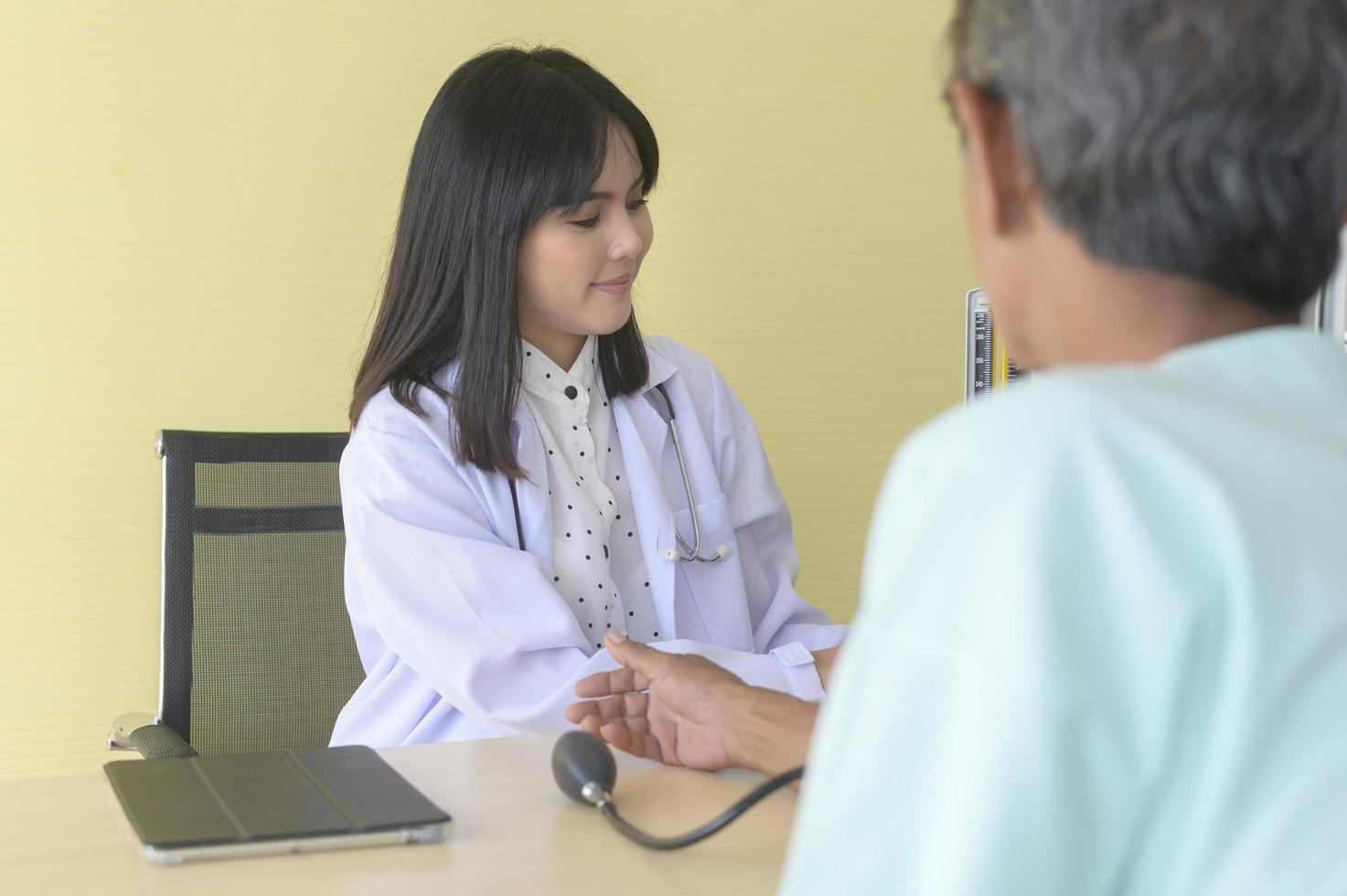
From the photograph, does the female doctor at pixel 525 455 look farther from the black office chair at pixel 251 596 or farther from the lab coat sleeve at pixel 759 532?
the black office chair at pixel 251 596

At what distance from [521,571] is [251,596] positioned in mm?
575

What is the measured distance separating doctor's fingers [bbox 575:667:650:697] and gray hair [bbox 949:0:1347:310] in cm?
85

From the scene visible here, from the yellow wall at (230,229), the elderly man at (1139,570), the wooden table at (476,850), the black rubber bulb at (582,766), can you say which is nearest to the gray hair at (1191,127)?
the elderly man at (1139,570)

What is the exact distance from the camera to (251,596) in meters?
1.88

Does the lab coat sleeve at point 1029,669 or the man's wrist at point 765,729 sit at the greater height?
the lab coat sleeve at point 1029,669

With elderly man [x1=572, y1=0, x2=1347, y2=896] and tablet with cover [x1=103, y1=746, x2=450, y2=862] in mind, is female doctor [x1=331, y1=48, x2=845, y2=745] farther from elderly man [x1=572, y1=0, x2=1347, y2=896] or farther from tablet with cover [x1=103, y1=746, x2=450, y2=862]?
elderly man [x1=572, y1=0, x2=1347, y2=896]

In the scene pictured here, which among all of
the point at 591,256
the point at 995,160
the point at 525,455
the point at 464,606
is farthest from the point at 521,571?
the point at 995,160

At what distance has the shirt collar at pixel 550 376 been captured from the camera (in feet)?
5.66

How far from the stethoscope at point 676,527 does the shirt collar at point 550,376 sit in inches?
4.5

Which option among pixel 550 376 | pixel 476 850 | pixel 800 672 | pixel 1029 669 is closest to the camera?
pixel 1029 669

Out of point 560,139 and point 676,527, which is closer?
point 560,139

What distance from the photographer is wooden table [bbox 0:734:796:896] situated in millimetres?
872

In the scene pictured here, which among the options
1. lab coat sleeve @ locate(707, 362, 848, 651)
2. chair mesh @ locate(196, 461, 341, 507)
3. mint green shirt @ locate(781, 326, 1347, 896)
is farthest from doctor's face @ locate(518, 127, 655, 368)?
mint green shirt @ locate(781, 326, 1347, 896)

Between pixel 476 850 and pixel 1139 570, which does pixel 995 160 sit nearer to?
pixel 1139 570
